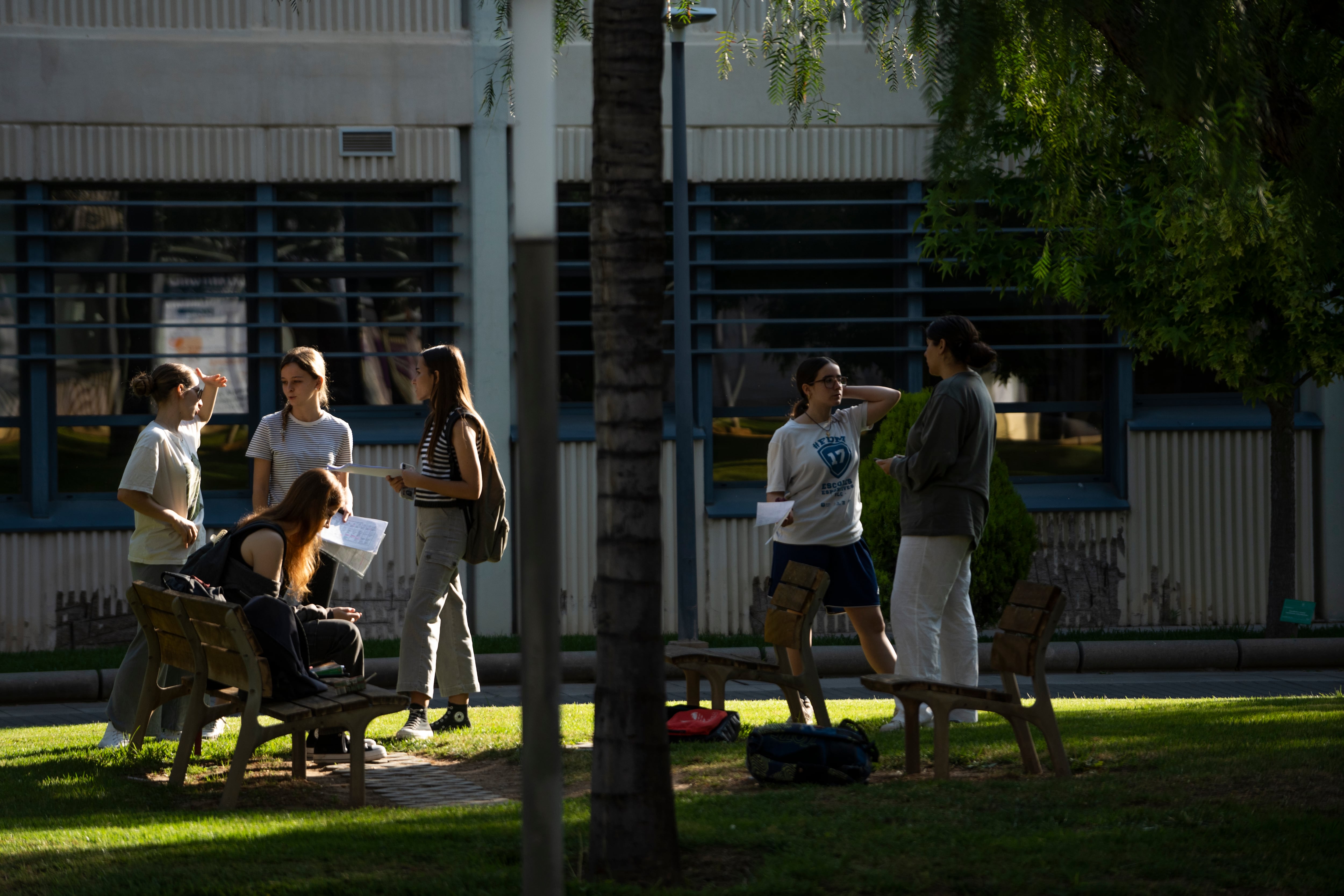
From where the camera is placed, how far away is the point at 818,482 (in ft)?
25.0

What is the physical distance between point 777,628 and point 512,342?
784 centimetres

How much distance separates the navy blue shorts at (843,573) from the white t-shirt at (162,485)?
3.12 m

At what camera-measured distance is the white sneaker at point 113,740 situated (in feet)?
24.2

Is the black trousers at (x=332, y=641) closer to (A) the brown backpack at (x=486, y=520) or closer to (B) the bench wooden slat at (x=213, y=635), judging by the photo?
(B) the bench wooden slat at (x=213, y=635)

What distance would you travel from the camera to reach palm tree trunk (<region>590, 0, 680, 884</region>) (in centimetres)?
445

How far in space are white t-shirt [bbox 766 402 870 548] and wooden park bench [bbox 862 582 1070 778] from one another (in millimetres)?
1312

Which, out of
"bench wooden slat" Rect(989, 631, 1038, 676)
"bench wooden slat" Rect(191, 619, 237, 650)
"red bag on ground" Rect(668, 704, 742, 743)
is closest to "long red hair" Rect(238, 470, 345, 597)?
"bench wooden slat" Rect(191, 619, 237, 650)

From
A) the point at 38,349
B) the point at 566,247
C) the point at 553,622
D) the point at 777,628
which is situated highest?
the point at 566,247

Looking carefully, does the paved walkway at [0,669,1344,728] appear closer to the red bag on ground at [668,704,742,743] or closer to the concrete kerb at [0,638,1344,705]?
the concrete kerb at [0,638,1344,705]

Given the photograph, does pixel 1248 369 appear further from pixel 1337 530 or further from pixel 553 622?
pixel 553 622

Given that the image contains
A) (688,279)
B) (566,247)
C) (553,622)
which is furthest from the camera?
(566,247)

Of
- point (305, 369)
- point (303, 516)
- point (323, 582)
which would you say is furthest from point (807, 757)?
point (305, 369)

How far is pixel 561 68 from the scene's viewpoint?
14320 mm

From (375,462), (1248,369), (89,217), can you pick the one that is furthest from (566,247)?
(1248,369)
